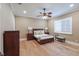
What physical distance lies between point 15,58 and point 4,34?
1.56m

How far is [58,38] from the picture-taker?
5.91 m

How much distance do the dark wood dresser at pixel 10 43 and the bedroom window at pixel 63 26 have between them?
392 cm

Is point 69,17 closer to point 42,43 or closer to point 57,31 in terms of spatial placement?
point 57,31

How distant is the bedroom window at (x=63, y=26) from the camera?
5488 millimetres

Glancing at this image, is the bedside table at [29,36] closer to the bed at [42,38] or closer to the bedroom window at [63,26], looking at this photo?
A: the bed at [42,38]

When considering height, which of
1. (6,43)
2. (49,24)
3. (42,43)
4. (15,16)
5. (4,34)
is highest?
(15,16)

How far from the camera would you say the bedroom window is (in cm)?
549

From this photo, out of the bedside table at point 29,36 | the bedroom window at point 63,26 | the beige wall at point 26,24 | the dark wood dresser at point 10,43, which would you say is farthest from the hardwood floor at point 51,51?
the bedside table at point 29,36

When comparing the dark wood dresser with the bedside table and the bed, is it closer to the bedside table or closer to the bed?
the bed

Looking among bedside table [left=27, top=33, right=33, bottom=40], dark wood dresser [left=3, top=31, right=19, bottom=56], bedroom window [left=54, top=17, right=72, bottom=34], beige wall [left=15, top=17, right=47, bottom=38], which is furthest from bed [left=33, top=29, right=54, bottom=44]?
dark wood dresser [left=3, top=31, right=19, bottom=56]

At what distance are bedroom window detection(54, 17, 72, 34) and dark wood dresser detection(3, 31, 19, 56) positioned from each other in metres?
3.92

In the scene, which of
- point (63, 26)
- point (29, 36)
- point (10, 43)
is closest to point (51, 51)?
point (10, 43)

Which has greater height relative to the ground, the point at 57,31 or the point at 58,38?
the point at 57,31

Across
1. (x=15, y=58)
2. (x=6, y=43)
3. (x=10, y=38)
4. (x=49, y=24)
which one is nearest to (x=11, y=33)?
(x=10, y=38)
